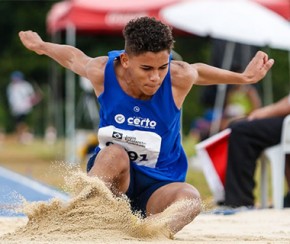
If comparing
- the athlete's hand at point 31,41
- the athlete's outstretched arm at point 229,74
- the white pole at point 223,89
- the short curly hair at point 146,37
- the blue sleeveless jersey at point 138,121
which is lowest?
the white pole at point 223,89

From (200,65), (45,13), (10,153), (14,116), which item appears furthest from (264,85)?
(200,65)

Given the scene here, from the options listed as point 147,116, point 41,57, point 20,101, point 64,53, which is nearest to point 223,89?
point 64,53

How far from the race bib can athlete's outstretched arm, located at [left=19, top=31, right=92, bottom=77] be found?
452mm

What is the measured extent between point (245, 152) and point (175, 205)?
383 centimetres

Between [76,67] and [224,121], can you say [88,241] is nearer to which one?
[76,67]

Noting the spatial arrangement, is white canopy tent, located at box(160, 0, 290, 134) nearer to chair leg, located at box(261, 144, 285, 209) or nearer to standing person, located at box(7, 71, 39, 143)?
chair leg, located at box(261, 144, 285, 209)

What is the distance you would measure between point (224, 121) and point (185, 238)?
8522 millimetres

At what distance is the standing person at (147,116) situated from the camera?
5.45 metres

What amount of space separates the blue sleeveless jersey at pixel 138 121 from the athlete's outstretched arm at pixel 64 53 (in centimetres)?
29

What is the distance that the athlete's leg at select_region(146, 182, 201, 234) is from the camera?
544 centimetres

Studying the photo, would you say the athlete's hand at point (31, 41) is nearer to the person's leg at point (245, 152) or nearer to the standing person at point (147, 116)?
the standing person at point (147, 116)

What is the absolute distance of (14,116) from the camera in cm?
2703

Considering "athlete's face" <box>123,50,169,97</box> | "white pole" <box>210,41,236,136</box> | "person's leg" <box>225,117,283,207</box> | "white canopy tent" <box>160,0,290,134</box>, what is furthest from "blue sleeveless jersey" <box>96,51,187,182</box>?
"white pole" <box>210,41,236,136</box>

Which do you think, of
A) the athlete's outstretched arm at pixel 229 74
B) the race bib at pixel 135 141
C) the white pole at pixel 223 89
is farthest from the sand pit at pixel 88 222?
the white pole at pixel 223 89
